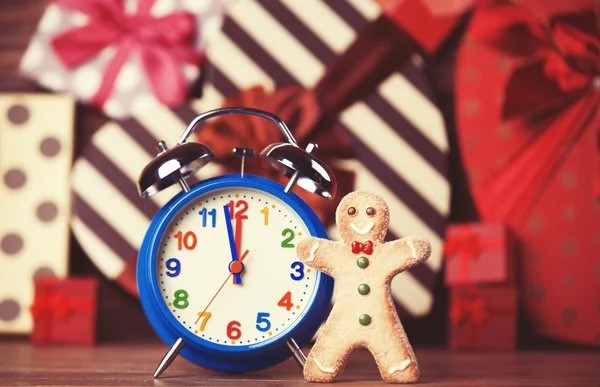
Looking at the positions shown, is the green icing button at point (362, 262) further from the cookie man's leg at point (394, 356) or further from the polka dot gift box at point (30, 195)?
the polka dot gift box at point (30, 195)

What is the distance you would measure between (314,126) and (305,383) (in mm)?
887

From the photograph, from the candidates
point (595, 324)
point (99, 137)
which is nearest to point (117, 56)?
point (99, 137)

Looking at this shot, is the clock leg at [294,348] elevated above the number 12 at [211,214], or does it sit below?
below

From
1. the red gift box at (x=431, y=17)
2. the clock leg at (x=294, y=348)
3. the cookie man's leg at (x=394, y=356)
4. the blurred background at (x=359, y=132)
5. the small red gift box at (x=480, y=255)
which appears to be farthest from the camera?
the red gift box at (x=431, y=17)

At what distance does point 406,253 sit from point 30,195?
1.23 m

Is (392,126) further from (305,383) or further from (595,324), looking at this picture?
(305,383)

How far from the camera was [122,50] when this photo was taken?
1841 mm

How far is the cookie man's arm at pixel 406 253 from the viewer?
0.93m

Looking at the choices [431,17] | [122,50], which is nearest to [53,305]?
[122,50]

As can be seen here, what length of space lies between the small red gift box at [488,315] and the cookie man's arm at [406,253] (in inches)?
25.2

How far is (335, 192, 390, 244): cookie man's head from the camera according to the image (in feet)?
3.14

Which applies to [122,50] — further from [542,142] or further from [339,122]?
[542,142]

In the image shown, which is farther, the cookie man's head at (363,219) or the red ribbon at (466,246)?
the red ribbon at (466,246)

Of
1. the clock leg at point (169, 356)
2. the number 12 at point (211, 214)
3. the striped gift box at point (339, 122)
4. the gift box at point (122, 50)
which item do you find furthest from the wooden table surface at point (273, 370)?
the gift box at point (122, 50)
